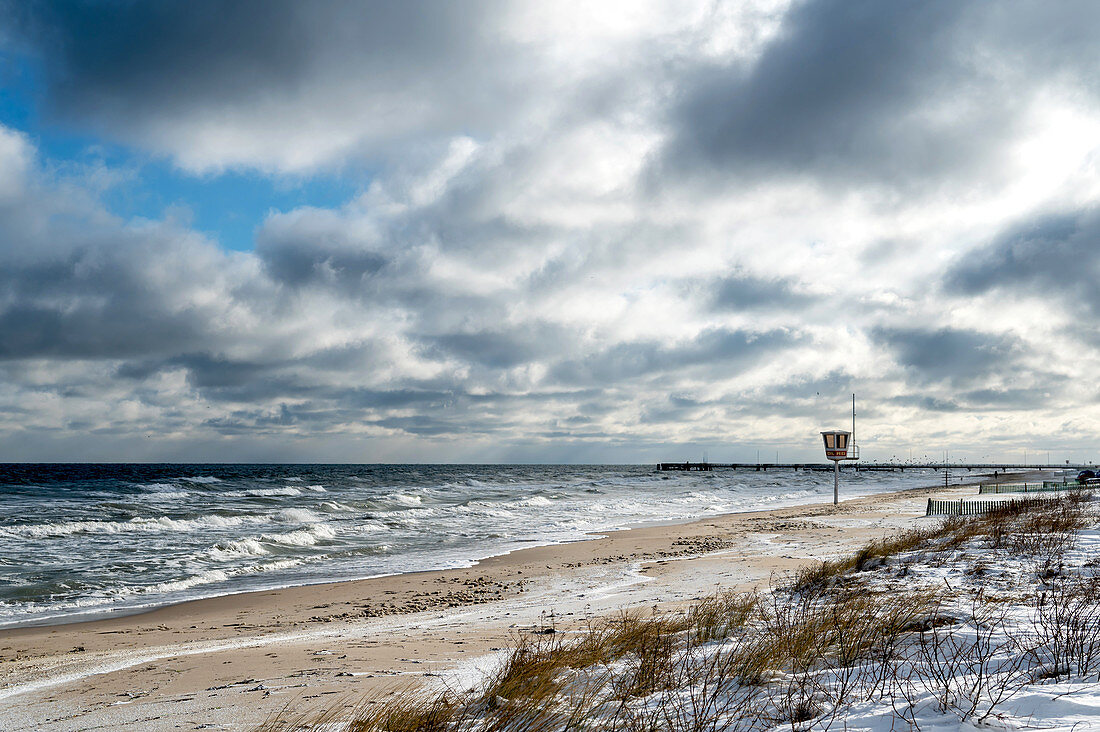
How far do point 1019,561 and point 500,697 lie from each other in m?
8.96

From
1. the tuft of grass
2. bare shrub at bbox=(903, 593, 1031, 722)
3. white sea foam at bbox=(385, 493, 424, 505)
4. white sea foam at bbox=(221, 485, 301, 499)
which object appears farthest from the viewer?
white sea foam at bbox=(221, 485, 301, 499)

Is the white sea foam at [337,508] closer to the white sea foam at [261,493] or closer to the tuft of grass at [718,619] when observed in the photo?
the white sea foam at [261,493]

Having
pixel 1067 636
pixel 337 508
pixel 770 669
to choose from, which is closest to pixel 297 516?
pixel 337 508

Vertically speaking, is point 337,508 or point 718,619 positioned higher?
point 718,619

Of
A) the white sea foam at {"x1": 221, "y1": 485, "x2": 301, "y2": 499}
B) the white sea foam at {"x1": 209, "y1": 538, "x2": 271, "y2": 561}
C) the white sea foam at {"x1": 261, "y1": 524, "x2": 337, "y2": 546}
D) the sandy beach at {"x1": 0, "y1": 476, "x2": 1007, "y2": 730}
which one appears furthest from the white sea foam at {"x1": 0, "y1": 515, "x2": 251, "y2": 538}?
the white sea foam at {"x1": 221, "y1": 485, "x2": 301, "y2": 499}

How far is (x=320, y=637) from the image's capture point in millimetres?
9758

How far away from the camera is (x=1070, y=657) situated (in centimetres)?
459

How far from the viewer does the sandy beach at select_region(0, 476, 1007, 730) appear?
21.8 ft

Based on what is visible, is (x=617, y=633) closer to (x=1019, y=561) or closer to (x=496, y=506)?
(x=1019, y=561)

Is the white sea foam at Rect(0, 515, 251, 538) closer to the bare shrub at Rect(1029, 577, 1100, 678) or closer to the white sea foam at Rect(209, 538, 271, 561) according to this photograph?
the white sea foam at Rect(209, 538, 271, 561)

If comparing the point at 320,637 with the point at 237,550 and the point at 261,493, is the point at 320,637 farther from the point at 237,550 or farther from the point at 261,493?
the point at 261,493

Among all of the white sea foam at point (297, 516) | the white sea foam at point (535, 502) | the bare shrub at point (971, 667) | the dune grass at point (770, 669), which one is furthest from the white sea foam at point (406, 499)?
the bare shrub at point (971, 667)

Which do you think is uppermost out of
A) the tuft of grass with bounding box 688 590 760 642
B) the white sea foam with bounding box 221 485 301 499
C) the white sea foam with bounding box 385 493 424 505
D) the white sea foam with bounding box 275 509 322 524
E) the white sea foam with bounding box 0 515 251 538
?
the tuft of grass with bounding box 688 590 760 642

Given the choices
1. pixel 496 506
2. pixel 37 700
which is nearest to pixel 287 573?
pixel 37 700
